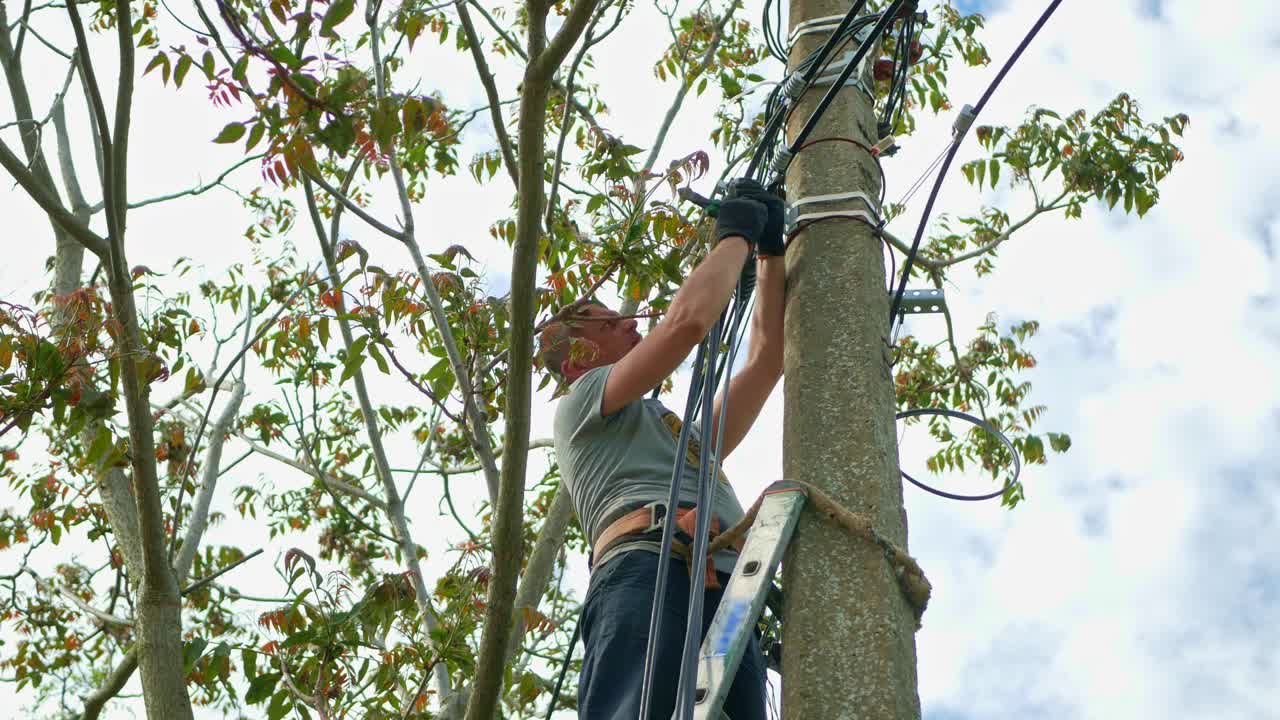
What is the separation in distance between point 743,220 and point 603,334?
31.1 inches

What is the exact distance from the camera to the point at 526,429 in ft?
9.32

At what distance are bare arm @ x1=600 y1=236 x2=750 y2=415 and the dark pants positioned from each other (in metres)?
0.43

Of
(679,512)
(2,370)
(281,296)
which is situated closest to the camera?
(679,512)

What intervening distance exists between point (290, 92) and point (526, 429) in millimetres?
1298

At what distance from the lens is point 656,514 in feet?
9.52

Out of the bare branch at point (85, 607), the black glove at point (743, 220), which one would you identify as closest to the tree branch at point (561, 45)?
the black glove at point (743, 220)

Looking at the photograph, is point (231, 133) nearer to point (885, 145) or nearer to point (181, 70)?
point (181, 70)

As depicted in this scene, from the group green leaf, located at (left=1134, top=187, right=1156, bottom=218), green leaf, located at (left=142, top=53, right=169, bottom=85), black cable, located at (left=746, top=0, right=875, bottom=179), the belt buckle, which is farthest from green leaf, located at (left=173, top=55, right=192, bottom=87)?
green leaf, located at (left=1134, top=187, right=1156, bottom=218)

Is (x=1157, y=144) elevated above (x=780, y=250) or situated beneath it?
elevated above

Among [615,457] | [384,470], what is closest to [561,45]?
[615,457]

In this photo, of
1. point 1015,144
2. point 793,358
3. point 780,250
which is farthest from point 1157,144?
point 793,358

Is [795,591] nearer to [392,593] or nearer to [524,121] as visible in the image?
[524,121]

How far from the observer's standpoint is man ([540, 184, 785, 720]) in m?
2.68

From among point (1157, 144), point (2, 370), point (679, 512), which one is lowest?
point (679, 512)
